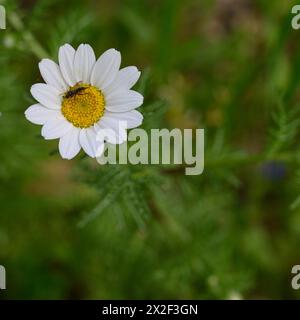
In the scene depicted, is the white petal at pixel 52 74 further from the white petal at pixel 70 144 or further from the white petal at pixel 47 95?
the white petal at pixel 70 144

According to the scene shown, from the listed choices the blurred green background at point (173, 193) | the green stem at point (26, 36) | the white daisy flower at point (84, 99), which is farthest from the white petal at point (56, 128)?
the blurred green background at point (173, 193)

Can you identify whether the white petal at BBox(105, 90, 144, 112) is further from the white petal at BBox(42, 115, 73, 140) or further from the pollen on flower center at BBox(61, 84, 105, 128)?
the white petal at BBox(42, 115, 73, 140)

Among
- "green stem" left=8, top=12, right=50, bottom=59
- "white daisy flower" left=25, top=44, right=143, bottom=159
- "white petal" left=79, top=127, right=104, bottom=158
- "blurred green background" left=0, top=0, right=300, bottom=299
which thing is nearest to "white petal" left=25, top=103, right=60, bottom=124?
"white daisy flower" left=25, top=44, right=143, bottom=159

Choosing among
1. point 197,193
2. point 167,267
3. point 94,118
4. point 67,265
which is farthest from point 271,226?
point 94,118

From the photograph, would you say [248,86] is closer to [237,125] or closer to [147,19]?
[237,125]

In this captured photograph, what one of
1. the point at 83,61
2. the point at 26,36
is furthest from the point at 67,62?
the point at 26,36
